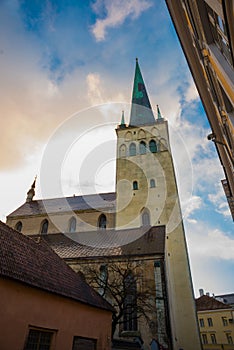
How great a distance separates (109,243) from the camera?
22078 millimetres

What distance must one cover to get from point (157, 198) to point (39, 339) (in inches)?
775

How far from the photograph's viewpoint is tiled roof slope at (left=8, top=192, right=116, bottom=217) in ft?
96.2

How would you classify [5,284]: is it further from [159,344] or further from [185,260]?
[185,260]

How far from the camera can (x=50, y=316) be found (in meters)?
8.75

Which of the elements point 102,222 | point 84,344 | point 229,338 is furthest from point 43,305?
Result: point 229,338

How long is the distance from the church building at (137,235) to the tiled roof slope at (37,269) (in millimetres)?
4974

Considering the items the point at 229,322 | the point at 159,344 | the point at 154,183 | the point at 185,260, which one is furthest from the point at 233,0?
the point at 229,322

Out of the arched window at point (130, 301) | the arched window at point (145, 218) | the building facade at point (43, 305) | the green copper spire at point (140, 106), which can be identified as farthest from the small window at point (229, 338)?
the building facade at point (43, 305)

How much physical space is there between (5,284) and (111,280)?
11.7 meters

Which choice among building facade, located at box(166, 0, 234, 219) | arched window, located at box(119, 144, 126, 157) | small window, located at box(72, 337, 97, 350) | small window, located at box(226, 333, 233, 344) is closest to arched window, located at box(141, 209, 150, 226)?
arched window, located at box(119, 144, 126, 157)

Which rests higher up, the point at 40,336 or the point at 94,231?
the point at 94,231

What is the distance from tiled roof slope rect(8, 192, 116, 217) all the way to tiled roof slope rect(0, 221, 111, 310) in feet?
54.3

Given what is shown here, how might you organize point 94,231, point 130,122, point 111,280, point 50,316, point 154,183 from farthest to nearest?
point 130,122
point 154,183
point 94,231
point 111,280
point 50,316

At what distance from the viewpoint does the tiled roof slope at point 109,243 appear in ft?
65.4
